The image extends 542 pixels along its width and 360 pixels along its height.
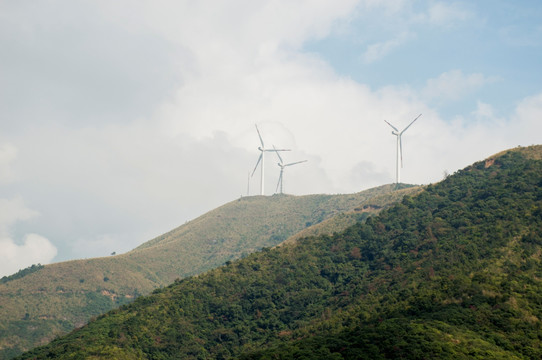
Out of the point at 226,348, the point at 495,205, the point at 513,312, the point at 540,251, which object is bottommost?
the point at 226,348

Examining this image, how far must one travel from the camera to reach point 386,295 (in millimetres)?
108750

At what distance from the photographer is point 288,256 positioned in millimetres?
154375

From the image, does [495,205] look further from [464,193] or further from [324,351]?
[324,351]

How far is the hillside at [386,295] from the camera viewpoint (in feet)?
267

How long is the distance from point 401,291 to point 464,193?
58.9 metres

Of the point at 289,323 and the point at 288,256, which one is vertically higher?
the point at 288,256

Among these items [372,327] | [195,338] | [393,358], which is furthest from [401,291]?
[195,338]

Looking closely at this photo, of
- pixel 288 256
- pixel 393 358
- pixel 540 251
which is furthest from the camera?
pixel 288 256

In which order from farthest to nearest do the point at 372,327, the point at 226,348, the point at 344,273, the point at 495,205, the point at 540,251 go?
the point at 344,273
the point at 495,205
the point at 226,348
the point at 540,251
the point at 372,327

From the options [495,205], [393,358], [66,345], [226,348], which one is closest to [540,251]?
[495,205]

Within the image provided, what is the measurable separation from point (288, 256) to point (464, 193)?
169 feet

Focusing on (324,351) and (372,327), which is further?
(372,327)

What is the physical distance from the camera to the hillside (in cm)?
8150

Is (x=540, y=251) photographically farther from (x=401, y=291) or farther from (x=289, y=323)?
(x=289, y=323)
